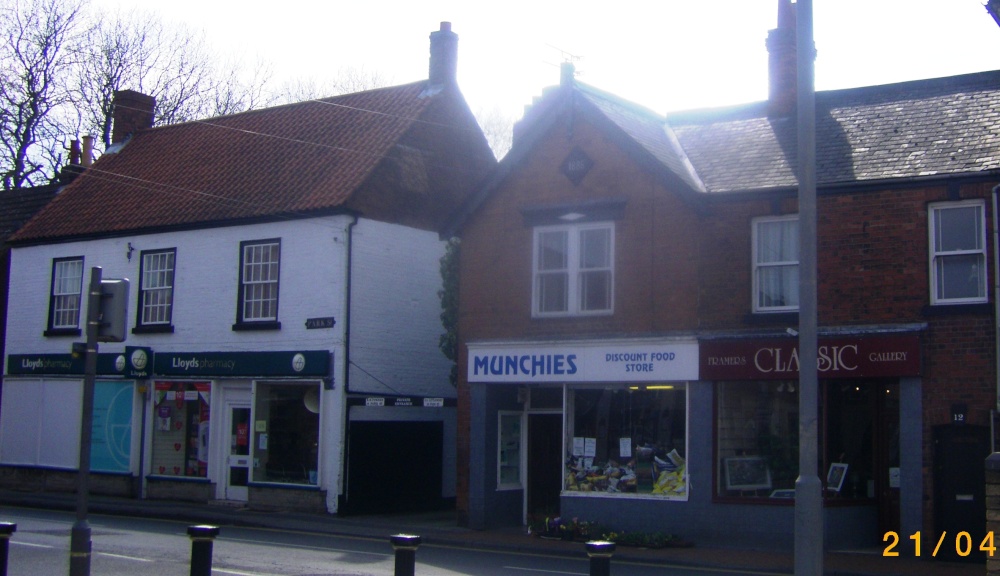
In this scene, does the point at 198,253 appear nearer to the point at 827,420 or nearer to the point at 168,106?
the point at 827,420

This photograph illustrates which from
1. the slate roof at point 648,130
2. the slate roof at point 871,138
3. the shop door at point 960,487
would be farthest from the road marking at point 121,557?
the shop door at point 960,487

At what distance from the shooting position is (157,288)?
2786cm

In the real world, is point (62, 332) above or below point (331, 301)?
below

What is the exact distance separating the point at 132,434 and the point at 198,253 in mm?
4929

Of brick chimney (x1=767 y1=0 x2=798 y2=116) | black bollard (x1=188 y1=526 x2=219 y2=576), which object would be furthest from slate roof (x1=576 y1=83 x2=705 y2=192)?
black bollard (x1=188 y1=526 x2=219 y2=576)

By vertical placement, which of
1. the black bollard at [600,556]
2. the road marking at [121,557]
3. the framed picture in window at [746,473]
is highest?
the framed picture in window at [746,473]

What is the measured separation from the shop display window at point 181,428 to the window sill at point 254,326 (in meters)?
1.80

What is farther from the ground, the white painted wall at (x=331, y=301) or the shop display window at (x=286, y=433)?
the white painted wall at (x=331, y=301)

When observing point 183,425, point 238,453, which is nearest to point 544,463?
point 238,453

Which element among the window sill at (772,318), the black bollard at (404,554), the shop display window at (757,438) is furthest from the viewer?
the shop display window at (757,438)

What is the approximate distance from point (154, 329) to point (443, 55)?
10.3m

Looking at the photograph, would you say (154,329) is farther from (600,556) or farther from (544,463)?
(600,556)

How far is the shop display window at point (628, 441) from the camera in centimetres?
1998

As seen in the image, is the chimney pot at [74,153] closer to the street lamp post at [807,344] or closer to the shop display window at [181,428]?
the shop display window at [181,428]
